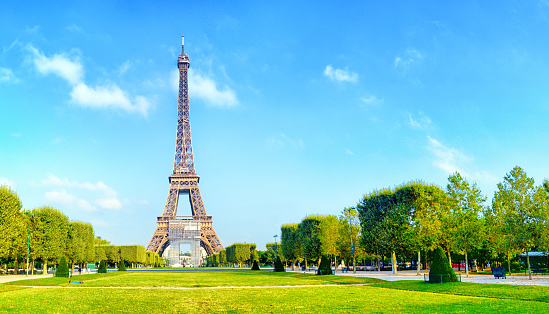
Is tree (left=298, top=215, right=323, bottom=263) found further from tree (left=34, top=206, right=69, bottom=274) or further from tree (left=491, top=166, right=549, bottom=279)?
tree (left=34, top=206, right=69, bottom=274)

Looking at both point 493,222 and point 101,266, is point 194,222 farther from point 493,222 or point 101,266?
point 493,222

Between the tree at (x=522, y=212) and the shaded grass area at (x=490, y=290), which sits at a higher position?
the tree at (x=522, y=212)

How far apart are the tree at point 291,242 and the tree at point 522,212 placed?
36.6 m

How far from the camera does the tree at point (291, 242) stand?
68.1m

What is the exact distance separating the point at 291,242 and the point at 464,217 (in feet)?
122

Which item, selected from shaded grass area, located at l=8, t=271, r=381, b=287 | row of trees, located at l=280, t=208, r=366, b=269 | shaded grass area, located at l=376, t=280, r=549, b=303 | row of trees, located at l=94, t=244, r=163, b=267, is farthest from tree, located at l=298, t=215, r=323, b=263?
row of trees, located at l=94, t=244, r=163, b=267

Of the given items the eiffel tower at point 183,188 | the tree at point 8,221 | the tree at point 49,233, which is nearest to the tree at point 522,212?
the tree at point 8,221

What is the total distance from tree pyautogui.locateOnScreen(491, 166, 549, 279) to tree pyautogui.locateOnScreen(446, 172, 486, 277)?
Result: 7.25 feet

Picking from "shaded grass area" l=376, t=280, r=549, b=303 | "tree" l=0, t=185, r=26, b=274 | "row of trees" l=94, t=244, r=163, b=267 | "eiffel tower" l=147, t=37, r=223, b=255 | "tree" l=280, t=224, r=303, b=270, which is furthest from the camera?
"eiffel tower" l=147, t=37, r=223, b=255

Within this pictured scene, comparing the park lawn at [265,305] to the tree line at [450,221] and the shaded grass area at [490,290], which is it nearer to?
the shaded grass area at [490,290]

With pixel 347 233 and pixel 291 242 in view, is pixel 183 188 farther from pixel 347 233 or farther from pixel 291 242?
pixel 347 233

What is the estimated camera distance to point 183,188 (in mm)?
107812

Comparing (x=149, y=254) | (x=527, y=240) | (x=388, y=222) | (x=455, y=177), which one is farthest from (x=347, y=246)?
(x=149, y=254)

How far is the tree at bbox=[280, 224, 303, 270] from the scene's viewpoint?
68.1m
